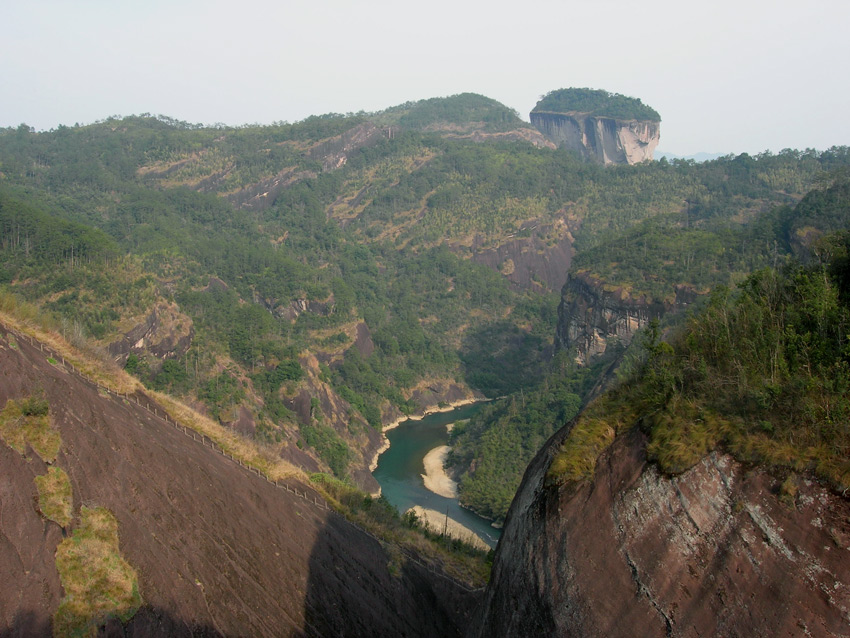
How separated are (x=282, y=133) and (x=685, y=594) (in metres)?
164

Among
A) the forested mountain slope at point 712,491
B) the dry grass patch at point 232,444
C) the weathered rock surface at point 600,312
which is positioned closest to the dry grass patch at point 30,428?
the dry grass patch at point 232,444

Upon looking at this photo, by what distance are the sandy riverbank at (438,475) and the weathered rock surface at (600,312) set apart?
66.0 feet

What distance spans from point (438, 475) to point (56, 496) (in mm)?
54146

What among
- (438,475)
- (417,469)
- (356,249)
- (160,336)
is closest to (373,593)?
(160,336)

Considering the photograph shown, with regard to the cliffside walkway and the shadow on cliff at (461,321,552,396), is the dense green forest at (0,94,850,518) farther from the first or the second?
the cliffside walkway

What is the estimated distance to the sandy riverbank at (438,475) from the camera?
200 feet

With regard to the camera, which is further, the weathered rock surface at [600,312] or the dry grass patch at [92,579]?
the weathered rock surface at [600,312]

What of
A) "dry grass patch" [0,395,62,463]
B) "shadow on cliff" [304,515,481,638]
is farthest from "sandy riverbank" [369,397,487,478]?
"dry grass patch" [0,395,62,463]

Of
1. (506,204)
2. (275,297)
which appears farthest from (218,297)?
(506,204)

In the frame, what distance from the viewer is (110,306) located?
56.5 meters

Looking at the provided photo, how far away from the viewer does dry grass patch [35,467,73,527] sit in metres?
11.9

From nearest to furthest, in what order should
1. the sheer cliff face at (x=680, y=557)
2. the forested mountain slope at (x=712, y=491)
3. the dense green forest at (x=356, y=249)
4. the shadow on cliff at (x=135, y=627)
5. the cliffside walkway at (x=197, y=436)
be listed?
the sheer cliff face at (x=680, y=557) < the forested mountain slope at (x=712, y=491) < the shadow on cliff at (x=135, y=627) < the cliffside walkway at (x=197, y=436) < the dense green forest at (x=356, y=249)

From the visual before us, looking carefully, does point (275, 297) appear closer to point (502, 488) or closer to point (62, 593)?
point (502, 488)

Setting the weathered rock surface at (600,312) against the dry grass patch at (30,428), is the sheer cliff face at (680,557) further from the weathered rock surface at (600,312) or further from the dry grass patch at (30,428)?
the weathered rock surface at (600,312)
